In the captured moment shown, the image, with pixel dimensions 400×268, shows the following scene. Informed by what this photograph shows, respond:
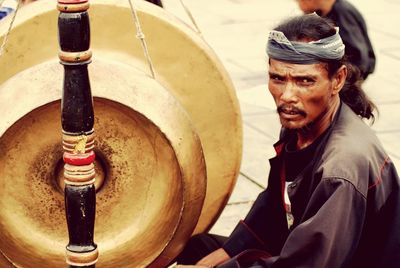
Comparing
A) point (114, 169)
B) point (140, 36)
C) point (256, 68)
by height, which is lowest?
point (256, 68)

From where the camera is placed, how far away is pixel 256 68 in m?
8.34

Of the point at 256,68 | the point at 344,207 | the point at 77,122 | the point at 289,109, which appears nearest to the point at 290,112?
the point at 289,109

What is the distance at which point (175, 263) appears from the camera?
3475 millimetres

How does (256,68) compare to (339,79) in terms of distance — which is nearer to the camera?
(339,79)

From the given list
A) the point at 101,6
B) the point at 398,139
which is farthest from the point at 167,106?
the point at 398,139

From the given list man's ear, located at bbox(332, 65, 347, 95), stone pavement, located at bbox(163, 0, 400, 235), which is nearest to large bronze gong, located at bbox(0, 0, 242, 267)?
man's ear, located at bbox(332, 65, 347, 95)

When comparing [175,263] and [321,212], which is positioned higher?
[321,212]

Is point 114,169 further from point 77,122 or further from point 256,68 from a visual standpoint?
point 256,68

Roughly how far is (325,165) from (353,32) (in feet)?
9.03

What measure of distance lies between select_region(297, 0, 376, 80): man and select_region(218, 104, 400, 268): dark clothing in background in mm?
2293

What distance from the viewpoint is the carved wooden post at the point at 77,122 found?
265 cm

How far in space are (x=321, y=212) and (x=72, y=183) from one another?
0.77m

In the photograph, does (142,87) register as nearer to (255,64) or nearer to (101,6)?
(101,6)

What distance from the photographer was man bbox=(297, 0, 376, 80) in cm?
556
